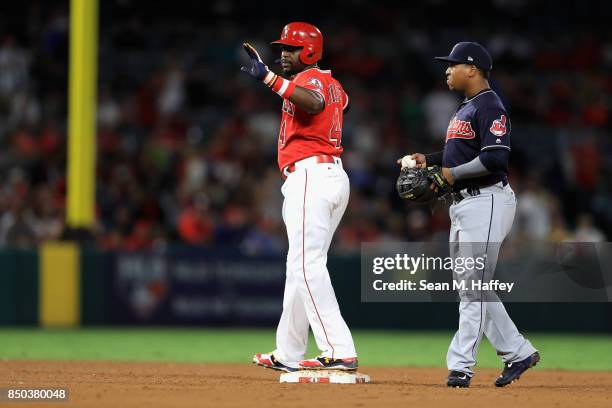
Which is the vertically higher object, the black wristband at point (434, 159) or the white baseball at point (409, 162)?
the black wristband at point (434, 159)

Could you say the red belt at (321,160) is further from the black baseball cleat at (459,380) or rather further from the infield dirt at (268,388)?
the black baseball cleat at (459,380)

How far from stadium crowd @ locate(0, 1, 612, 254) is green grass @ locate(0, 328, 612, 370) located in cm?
134

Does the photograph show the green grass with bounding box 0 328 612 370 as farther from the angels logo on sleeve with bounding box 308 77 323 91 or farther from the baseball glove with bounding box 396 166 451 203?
the angels logo on sleeve with bounding box 308 77 323 91

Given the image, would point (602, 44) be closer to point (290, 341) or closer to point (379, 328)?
point (379, 328)

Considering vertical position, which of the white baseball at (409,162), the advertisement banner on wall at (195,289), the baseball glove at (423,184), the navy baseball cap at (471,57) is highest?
the navy baseball cap at (471,57)

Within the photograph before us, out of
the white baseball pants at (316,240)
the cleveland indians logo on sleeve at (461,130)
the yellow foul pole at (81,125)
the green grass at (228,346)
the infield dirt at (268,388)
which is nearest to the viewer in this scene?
the infield dirt at (268,388)

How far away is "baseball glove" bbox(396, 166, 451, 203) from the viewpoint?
7270 millimetres

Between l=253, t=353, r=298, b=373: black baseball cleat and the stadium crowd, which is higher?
the stadium crowd

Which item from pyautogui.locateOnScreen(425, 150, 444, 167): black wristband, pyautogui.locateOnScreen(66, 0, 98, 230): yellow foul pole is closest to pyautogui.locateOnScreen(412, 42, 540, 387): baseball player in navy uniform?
pyautogui.locateOnScreen(425, 150, 444, 167): black wristband

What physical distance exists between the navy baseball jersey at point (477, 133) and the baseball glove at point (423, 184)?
0.13 metres

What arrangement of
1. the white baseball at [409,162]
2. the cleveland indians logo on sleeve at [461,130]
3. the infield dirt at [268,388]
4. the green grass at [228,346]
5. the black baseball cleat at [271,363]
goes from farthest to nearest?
1. the green grass at [228,346]
2. the black baseball cleat at [271,363]
3. the white baseball at [409,162]
4. the cleveland indians logo on sleeve at [461,130]
5. the infield dirt at [268,388]

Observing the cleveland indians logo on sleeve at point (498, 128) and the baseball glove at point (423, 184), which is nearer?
the cleveland indians logo on sleeve at point (498, 128)

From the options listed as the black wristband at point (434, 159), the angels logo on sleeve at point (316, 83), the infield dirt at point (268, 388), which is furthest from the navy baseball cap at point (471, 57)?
the infield dirt at point (268, 388)

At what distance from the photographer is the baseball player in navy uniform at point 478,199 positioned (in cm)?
715
